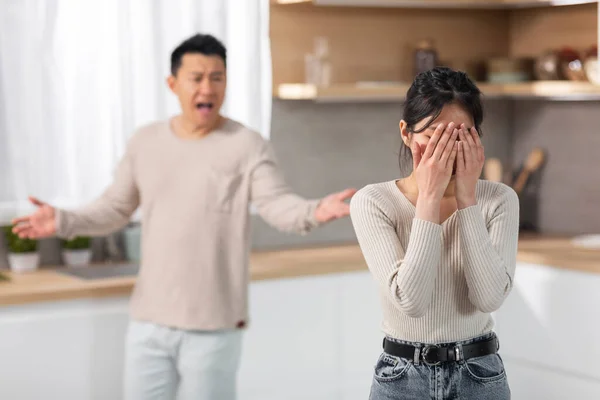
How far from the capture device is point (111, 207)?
10.4 feet

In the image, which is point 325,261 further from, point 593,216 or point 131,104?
point 593,216

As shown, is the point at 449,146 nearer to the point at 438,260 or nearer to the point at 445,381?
the point at 438,260

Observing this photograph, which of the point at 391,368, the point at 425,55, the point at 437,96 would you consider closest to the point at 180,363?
the point at 391,368

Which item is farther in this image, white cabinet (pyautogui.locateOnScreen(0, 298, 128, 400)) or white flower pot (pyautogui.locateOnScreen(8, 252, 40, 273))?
white flower pot (pyautogui.locateOnScreen(8, 252, 40, 273))

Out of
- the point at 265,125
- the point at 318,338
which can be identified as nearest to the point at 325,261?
the point at 318,338

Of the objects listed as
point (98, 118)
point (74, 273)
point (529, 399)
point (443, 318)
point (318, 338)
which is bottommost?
point (529, 399)

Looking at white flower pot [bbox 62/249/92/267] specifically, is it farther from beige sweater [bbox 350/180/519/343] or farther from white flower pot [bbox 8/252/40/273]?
beige sweater [bbox 350/180/519/343]

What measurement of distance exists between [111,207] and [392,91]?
1369 millimetres

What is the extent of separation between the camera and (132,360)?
300 cm

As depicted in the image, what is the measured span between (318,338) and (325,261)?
27cm

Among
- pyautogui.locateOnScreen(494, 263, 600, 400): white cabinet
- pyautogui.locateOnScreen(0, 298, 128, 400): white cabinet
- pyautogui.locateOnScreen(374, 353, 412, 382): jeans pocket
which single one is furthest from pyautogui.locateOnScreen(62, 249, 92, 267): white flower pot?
pyautogui.locateOnScreen(374, 353, 412, 382): jeans pocket

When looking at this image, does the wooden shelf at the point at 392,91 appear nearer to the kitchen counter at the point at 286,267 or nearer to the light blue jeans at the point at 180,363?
the kitchen counter at the point at 286,267

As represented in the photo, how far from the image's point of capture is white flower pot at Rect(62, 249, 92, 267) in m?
3.75

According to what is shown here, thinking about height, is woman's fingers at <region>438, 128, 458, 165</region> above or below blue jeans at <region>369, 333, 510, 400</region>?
above
